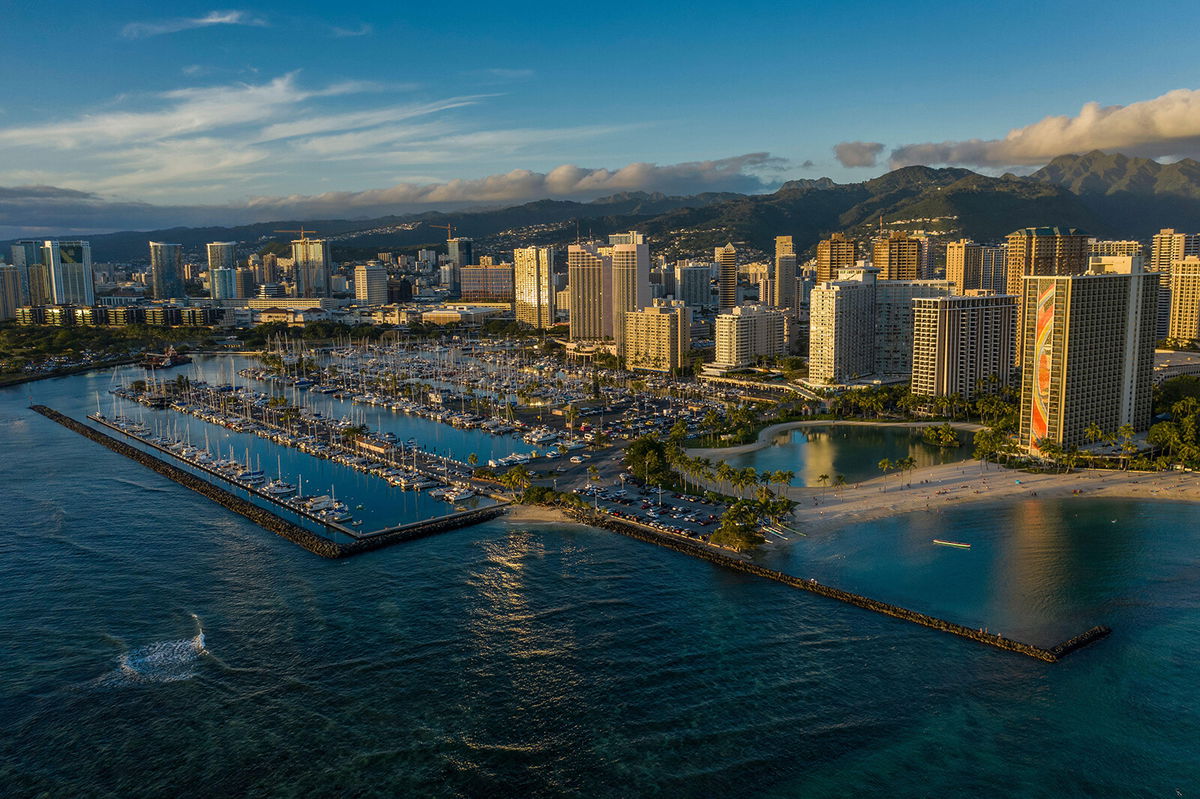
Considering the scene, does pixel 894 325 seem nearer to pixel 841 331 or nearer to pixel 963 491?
pixel 841 331

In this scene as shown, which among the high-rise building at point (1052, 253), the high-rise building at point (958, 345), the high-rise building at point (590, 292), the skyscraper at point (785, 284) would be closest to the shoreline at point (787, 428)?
Result: the high-rise building at point (958, 345)

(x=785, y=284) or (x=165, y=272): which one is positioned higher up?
(x=165, y=272)

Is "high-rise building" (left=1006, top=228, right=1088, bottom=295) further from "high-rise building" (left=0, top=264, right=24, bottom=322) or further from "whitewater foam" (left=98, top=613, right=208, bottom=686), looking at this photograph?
"high-rise building" (left=0, top=264, right=24, bottom=322)

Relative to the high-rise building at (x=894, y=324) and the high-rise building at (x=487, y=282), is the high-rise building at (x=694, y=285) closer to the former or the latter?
the high-rise building at (x=487, y=282)

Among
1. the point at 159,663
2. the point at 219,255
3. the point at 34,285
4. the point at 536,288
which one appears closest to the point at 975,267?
the point at 536,288

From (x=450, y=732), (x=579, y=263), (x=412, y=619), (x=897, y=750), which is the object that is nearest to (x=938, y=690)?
(x=897, y=750)

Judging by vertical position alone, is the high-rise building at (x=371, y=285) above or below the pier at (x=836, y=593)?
above

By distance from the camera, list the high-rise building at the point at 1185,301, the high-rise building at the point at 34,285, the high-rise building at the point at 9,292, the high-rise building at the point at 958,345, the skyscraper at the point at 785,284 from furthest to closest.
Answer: the high-rise building at the point at 34,285, the high-rise building at the point at 9,292, the skyscraper at the point at 785,284, the high-rise building at the point at 1185,301, the high-rise building at the point at 958,345

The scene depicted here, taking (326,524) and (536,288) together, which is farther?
(536,288)
